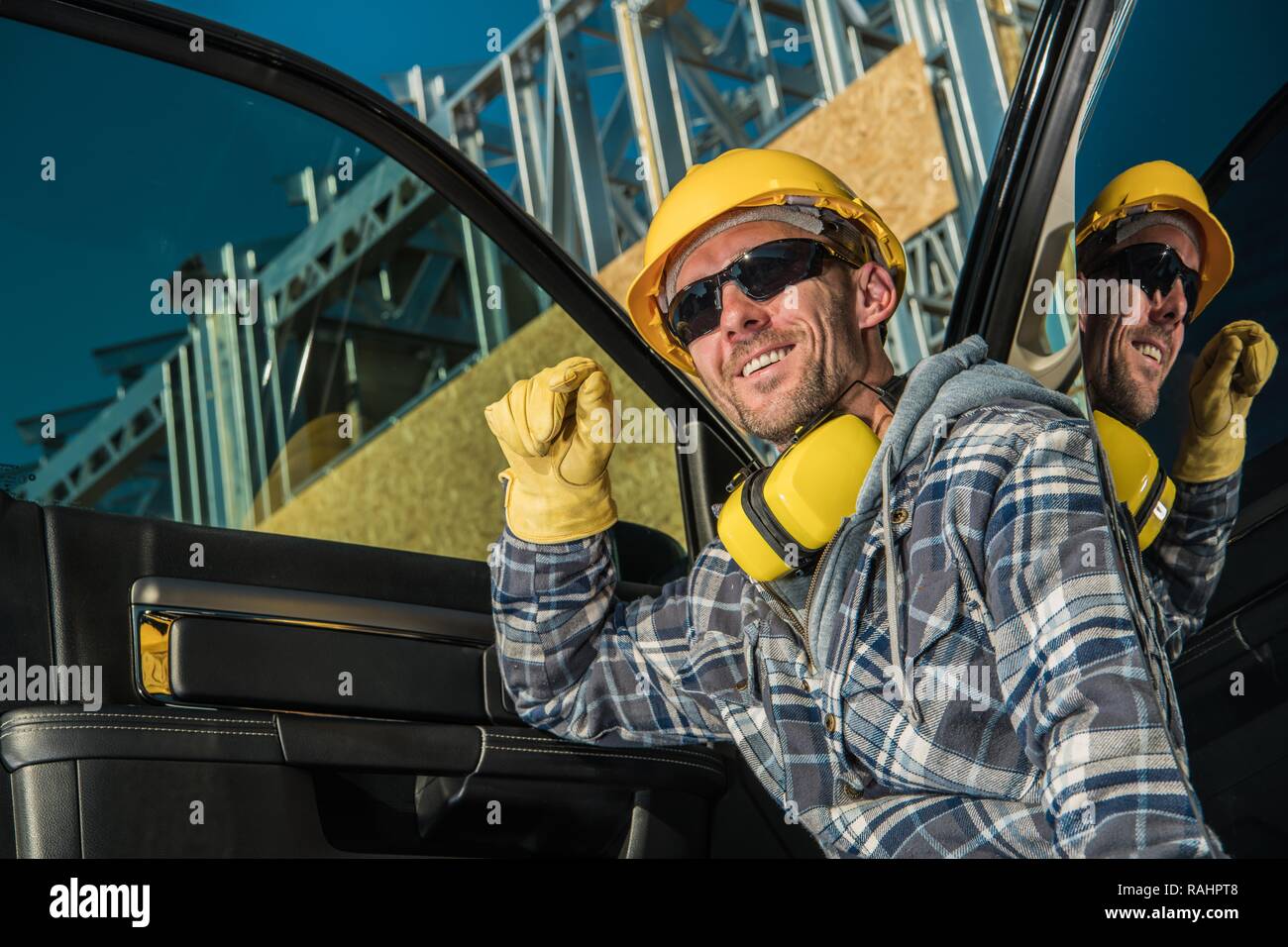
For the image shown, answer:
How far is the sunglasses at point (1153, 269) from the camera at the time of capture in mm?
1366

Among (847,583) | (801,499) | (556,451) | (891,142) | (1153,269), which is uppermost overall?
(891,142)

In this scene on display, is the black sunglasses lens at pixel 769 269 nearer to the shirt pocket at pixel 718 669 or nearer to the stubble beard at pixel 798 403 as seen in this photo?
the stubble beard at pixel 798 403

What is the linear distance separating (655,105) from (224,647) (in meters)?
6.93

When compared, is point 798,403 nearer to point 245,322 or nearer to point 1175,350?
point 1175,350

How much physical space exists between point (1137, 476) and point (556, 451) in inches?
42.6

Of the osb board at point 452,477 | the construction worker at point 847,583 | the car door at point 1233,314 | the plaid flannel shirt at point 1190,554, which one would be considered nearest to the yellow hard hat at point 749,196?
the construction worker at point 847,583

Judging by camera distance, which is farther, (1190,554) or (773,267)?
(773,267)

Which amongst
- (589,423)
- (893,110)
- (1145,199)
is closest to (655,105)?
(893,110)

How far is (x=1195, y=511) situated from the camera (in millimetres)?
1350

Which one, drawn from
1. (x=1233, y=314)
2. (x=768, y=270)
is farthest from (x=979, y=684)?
(x=768, y=270)

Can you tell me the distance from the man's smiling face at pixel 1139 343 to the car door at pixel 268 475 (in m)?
1.15

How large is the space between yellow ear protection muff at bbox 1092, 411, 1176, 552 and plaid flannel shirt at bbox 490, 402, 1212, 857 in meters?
0.08

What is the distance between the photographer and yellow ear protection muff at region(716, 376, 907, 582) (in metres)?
1.85

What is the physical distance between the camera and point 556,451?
2.30 m
